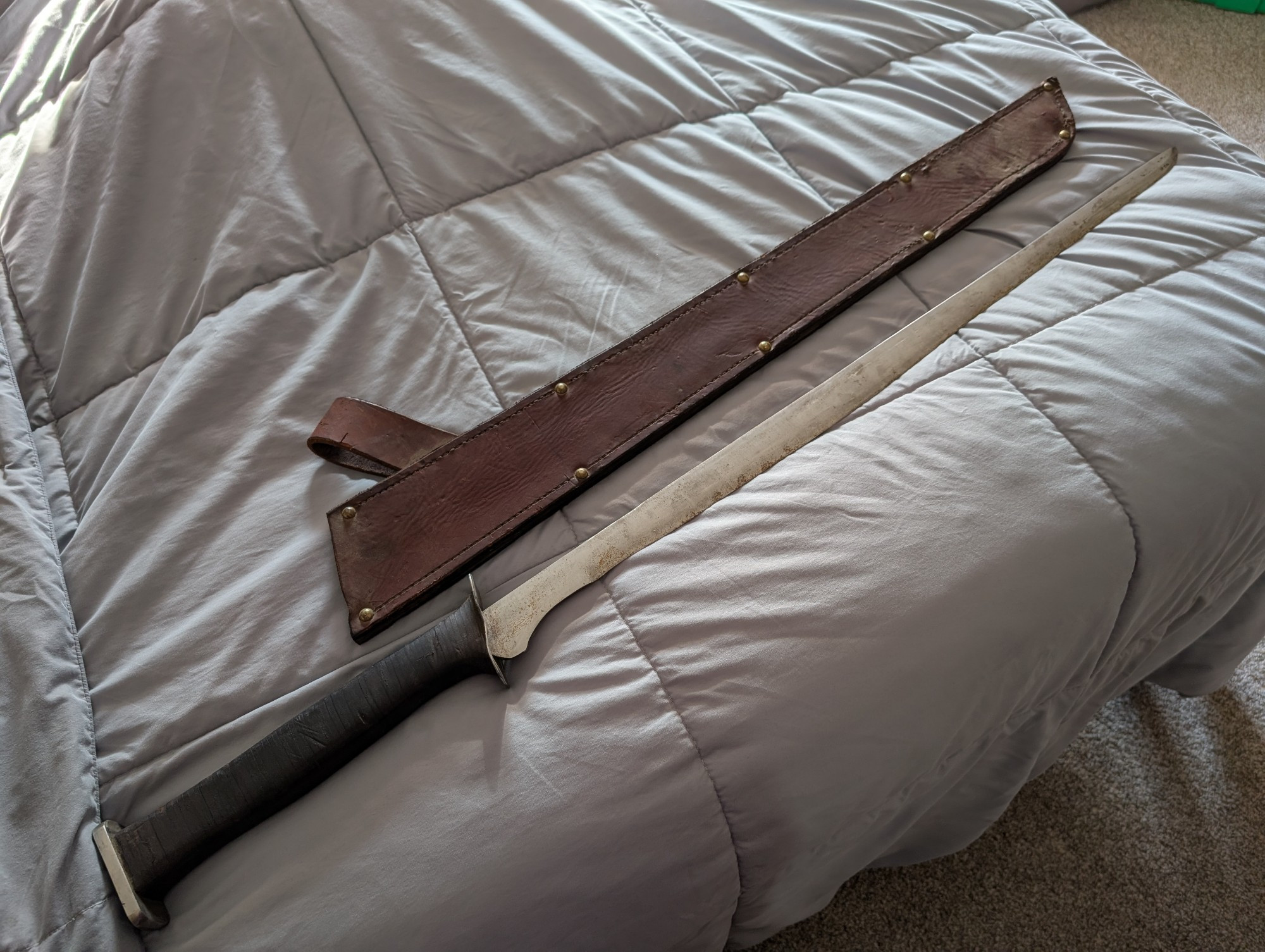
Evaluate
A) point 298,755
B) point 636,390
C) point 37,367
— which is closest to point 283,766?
point 298,755

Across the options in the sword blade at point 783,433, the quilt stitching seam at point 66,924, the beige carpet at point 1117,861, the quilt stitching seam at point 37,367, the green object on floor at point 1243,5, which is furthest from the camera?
the green object on floor at point 1243,5

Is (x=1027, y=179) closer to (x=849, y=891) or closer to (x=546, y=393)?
(x=546, y=393)

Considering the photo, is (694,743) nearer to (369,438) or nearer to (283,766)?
(283,766)

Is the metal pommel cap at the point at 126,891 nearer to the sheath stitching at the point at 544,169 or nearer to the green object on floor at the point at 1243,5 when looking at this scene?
the sheath stitching at the point at 544,169

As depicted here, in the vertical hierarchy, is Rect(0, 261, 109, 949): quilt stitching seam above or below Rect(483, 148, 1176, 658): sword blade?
below

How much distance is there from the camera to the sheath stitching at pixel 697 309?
90cm

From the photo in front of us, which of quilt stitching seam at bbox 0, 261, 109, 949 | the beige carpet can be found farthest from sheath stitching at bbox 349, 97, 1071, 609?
the beige carpet

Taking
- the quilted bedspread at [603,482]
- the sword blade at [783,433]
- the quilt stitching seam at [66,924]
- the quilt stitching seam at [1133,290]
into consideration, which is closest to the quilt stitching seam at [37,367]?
the quilted bedspread at [603,482]

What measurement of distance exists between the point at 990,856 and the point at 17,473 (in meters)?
1.37

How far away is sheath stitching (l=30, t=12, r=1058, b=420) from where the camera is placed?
1006mm

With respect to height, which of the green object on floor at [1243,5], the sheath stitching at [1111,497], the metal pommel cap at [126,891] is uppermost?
the green object on floor at [1243,5]

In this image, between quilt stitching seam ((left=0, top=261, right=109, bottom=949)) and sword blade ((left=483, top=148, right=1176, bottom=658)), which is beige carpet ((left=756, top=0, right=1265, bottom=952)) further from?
quilt stitching seam ((left=0, top=261, right=109, bottom=949))

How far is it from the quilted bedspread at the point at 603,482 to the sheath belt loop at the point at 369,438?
1.1 inches

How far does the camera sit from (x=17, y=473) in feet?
3.05
